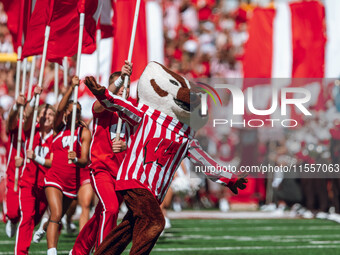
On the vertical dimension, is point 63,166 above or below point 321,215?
above

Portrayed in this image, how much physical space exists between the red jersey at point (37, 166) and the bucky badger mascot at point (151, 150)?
2.46m

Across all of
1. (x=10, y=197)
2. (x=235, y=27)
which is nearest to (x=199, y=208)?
(x=235, y=27)

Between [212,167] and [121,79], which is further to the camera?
[121,79]

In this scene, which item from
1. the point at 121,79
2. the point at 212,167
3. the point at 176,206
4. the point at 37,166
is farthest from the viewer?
the point at 176,206

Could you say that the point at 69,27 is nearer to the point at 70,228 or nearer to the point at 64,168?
the point at 64,168

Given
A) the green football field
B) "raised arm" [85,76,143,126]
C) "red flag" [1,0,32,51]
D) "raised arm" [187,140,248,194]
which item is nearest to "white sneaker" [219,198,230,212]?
the green football field

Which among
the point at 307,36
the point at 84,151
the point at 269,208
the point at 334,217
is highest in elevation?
the point at 307,36

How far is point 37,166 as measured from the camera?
9.48 m

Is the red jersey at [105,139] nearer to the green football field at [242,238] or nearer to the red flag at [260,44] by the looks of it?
the green football field at [242,238]

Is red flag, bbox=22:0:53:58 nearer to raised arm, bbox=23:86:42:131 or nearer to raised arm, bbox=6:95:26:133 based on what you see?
raised arm, bbox=6:95:26:133

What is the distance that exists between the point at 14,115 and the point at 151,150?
3391mm

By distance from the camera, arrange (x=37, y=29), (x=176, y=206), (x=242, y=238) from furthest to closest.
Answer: (x=176, y=206) < (x=242, y=238) < (x=37, y=29)

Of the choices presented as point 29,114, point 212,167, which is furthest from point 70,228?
point 212,167

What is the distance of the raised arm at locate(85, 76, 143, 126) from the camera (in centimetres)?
688
